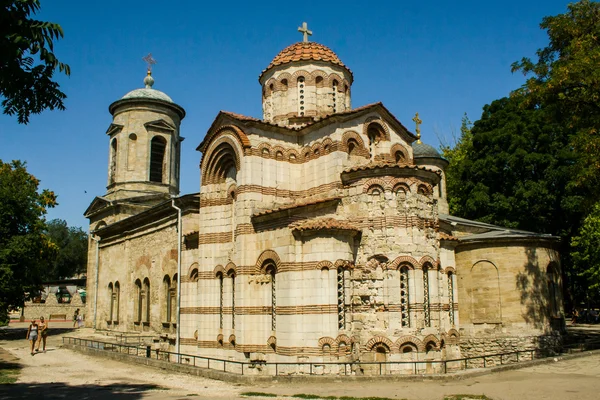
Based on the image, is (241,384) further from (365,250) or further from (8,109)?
(8,109)

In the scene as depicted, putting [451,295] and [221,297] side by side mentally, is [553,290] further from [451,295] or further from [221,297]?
[221,297]

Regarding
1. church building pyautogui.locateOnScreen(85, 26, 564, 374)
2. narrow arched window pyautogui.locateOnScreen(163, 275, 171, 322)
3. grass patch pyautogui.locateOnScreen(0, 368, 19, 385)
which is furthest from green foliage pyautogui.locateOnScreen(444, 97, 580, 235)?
grass patch pyautogui.locateOnScreen(0, 368, 19, 385)

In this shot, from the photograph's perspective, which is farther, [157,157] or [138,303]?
[157,157]

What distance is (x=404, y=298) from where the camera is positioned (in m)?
14.5

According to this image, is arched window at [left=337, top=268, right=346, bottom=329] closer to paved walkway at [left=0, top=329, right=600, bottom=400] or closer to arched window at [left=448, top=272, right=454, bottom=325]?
paved walkway at [left=0, top=329, right=600, bottom=400]

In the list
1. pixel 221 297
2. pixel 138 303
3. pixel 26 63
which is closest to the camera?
pixel 26 63

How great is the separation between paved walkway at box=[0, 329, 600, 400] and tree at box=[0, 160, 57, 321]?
40.5ft

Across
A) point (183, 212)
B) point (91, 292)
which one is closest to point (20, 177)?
point (91, 292)

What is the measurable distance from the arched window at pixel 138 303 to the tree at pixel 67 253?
4334cm

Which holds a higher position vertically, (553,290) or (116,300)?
(553,290)

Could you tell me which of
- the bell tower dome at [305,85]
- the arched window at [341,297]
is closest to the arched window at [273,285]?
the arched window at [341,297]

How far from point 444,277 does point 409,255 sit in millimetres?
2962

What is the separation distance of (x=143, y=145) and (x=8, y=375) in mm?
17493

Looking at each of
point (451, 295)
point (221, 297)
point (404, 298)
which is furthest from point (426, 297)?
point (221, 297)
